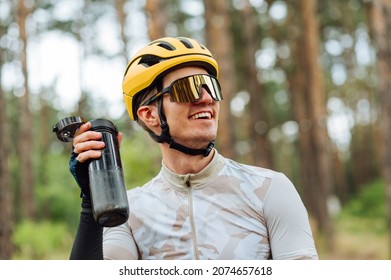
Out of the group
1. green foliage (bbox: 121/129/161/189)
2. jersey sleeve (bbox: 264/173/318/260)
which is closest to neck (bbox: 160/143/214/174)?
jersey sleeve (bbox: 264/173/318/260)

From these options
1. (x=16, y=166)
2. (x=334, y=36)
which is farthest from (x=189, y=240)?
(x=334, y=36)

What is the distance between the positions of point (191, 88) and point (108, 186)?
0.51 m

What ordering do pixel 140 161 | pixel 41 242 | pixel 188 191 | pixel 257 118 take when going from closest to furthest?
1. pixel 188 191
2. pixel 140 161
3. pixel 41 242
4. pixel 257 118

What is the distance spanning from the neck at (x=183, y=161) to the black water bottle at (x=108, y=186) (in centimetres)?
32

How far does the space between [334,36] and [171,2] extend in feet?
24.3

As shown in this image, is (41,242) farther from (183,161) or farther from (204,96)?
(204,96)

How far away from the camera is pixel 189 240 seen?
202cm

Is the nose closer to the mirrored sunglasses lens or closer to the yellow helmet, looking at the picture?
the mirrored sunglasses lens

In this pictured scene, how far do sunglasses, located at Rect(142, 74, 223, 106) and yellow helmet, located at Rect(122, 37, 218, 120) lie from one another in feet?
0.23

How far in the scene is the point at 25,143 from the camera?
53.4 ft

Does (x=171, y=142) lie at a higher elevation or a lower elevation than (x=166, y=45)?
lower

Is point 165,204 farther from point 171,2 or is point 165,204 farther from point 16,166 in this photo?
point 171,2

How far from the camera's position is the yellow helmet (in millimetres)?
2178

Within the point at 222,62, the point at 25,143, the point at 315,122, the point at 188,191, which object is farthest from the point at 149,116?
the point at 25,143
